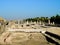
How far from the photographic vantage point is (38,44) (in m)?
15.0

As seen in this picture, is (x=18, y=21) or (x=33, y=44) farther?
(x=18, y=21)

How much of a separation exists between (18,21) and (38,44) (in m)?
45.4

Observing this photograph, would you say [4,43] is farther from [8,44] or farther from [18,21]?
[18,21]

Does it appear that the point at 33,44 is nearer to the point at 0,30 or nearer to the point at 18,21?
the point at 0,30

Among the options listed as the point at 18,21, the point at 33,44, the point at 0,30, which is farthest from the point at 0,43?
the point at 18,21

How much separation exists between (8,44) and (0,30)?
668 centimetres

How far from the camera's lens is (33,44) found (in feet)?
50.1

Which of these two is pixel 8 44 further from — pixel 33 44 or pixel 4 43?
pixel 33 44

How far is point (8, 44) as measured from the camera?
15180 mm

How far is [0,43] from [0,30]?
6.34 meters

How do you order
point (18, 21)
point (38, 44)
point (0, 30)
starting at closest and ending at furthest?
point (38, 44) < point (0, 30) < point (18, 21)

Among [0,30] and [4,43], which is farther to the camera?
[0,30]

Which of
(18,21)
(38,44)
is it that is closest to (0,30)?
(38,44)

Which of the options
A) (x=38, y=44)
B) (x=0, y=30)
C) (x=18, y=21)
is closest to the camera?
(x=38, y=44)
